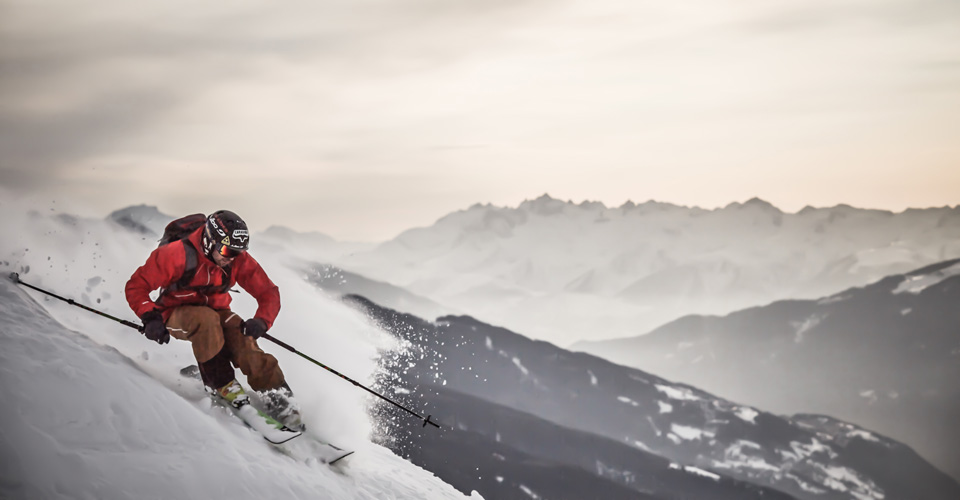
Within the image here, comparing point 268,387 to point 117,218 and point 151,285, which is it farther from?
point 117,218

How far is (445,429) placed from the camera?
61.7m

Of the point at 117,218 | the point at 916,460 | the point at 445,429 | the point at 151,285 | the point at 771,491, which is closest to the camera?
the point at 151,285

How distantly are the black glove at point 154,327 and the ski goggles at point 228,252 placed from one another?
0.86 meters

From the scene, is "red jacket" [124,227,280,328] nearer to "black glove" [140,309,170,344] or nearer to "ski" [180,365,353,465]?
"black glove" [140,309,170,344]

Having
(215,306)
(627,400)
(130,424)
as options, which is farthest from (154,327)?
(627,400)

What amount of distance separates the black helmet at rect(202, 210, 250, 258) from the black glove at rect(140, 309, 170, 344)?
818mm

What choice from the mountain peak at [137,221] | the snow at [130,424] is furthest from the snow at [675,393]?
the snow at [130,424]

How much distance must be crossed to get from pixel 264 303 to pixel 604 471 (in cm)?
7223

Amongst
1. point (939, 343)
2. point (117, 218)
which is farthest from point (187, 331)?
point (939, 343)

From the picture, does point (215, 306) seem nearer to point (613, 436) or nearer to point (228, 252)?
point (228, 252)

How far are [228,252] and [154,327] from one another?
103 centimetres

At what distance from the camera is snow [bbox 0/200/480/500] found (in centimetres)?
575

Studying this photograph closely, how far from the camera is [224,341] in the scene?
7.74 meters

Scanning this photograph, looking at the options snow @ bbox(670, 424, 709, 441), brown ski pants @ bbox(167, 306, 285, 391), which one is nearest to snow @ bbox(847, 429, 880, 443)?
snow @ bbox(670, 424, 709, 441)
